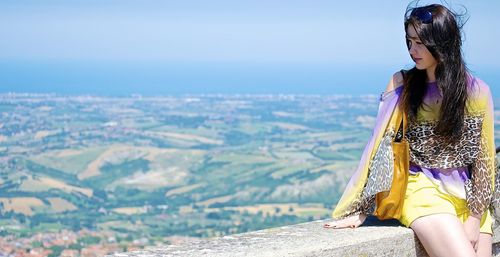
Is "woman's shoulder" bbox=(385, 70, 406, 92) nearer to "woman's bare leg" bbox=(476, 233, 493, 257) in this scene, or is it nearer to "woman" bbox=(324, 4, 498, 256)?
"woman" bbox=(324, 4, 498, 256)

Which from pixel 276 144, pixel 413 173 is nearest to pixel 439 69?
pixel 413 173

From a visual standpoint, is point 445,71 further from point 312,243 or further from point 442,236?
point 312,243

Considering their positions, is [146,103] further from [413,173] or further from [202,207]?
[413,173]

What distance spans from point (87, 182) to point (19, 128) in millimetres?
49870

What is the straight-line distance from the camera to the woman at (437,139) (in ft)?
10.3

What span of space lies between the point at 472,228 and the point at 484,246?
94 mm

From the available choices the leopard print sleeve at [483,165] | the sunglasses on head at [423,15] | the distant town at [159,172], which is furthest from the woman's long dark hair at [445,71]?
the distant town at [159,172]

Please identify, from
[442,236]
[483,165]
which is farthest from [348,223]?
[483,165]

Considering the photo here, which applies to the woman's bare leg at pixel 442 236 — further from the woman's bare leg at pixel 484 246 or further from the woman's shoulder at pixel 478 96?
the woman's shoulder at pixel 478 96

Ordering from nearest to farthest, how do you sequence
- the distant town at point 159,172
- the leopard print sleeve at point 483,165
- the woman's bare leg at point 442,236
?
1. the woman's bare leg at point 442,236
2. the leopard print sleeve at point 483,165
3. the distant town at point 159,172

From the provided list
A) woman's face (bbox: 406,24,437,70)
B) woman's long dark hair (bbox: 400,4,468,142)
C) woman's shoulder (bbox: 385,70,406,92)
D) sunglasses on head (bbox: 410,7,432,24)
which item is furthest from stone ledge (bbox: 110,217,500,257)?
sunglasses on head (bbox: 410,7,432,24)

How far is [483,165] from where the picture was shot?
3230mm

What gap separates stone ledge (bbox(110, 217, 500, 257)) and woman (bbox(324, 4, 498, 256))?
0.29 feet

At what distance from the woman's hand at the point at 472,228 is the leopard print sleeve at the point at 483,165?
0.09ft
